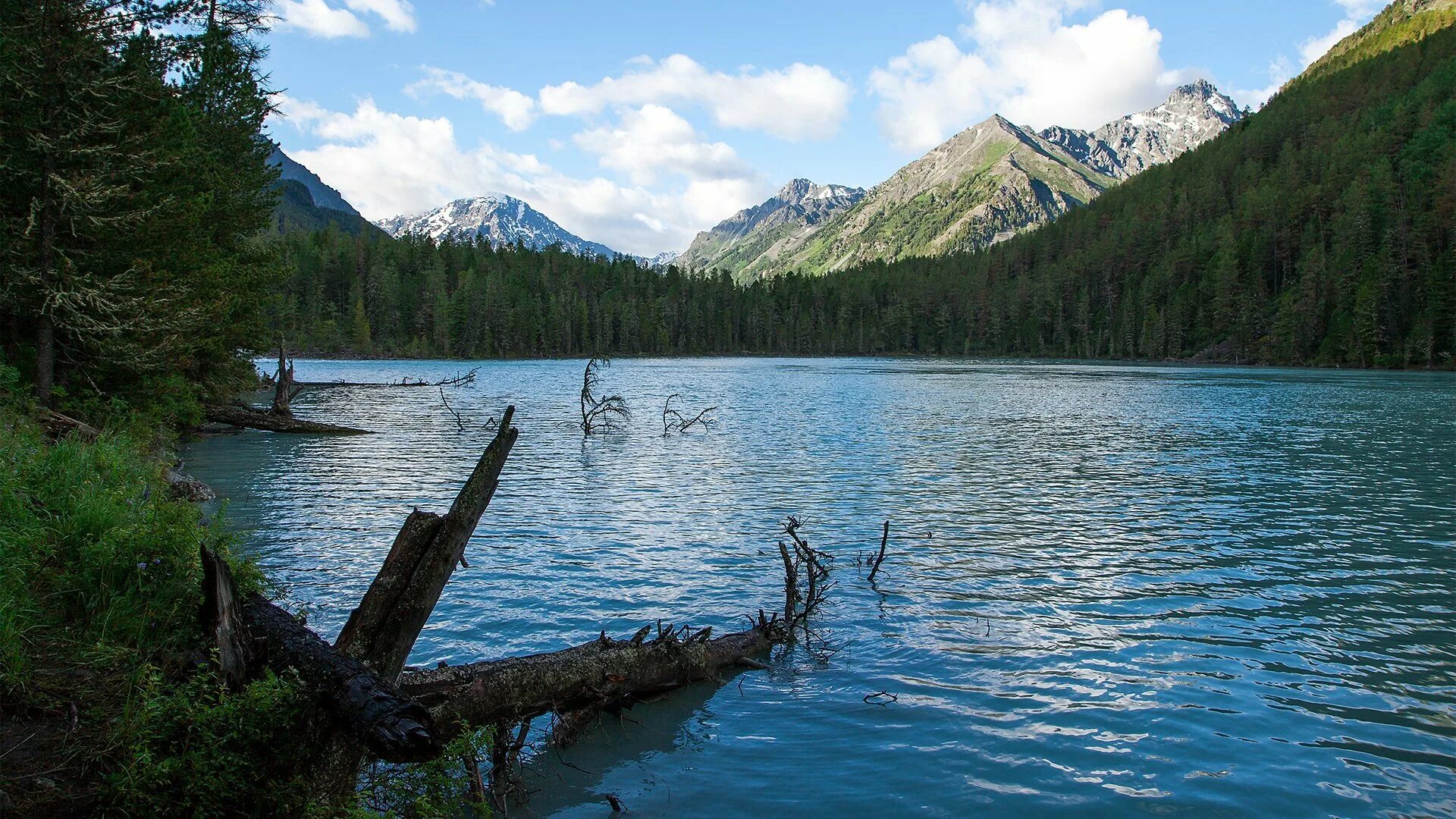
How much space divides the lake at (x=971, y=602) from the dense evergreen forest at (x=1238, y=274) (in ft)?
320

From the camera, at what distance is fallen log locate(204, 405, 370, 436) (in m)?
32.2

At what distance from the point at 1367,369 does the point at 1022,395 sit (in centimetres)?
6859

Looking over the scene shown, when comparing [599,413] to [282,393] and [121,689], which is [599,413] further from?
[121,689]

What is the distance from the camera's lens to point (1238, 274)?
136750 millimetres

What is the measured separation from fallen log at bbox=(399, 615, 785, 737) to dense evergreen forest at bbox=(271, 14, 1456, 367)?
401 ft

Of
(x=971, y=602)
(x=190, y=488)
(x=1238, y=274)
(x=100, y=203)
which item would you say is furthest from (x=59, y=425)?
(x=1238, y=274)

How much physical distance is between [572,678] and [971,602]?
303 inches

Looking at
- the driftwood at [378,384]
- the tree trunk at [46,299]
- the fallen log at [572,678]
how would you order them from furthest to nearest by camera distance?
the driftwood at [378,384] < the tree trunk at [46,299] < the fallen log at [572,678]

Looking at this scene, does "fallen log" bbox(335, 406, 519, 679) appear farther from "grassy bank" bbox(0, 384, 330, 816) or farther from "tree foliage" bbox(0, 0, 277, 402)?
"tree foliage" bbox(0, 0, 277, 402)

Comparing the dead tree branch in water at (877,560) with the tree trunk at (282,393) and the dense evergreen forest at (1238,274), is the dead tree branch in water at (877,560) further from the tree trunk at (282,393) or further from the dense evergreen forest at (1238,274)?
the dense evergreen forest at (1238,274)

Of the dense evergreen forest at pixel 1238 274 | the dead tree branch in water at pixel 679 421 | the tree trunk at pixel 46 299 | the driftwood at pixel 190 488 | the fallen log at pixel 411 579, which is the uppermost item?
the dense evergreen forest at pixel 1238 274

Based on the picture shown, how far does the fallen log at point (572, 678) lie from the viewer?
6938mm

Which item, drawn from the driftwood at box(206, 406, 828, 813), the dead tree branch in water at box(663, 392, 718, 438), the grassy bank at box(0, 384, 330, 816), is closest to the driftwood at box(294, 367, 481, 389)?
the dead tree branch in water at box(663, 392, 718, 438)

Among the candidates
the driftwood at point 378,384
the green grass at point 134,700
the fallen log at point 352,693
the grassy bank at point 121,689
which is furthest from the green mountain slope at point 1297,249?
the grassy bank at point 121,689
